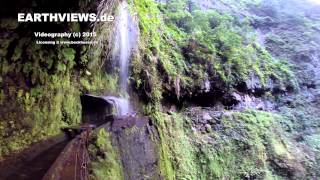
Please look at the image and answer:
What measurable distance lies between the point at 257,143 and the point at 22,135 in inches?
201

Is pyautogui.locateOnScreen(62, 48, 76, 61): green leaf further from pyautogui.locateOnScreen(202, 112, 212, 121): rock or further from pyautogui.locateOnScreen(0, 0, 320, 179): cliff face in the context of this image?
pyautogui.locateOnScreen(202, 112, 212, 121): rock

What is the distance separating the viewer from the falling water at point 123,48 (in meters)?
4.38

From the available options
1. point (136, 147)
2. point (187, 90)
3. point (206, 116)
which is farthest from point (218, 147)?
point (136, 147)

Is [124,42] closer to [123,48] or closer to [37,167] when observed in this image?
[123,48]

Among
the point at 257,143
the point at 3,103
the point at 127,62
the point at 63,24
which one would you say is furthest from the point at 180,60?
the point at 3,103

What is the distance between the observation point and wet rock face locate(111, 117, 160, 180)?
393cm

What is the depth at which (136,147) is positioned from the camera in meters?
4.21

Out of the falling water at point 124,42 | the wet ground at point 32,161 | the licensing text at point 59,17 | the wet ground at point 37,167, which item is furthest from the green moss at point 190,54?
the wet ground at point 37,167

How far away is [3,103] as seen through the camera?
3119 millimetres

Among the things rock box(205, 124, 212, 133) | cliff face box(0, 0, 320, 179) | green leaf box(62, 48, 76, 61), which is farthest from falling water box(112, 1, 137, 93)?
rock box(205, 124, 212, 133)

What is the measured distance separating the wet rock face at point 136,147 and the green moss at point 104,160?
0.38 ft

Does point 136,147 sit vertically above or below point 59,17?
below

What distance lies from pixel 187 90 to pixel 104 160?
3334 millimetres

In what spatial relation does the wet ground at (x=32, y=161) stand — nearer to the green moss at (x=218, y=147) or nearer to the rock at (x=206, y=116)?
the green moss at (x=218, y=147)
